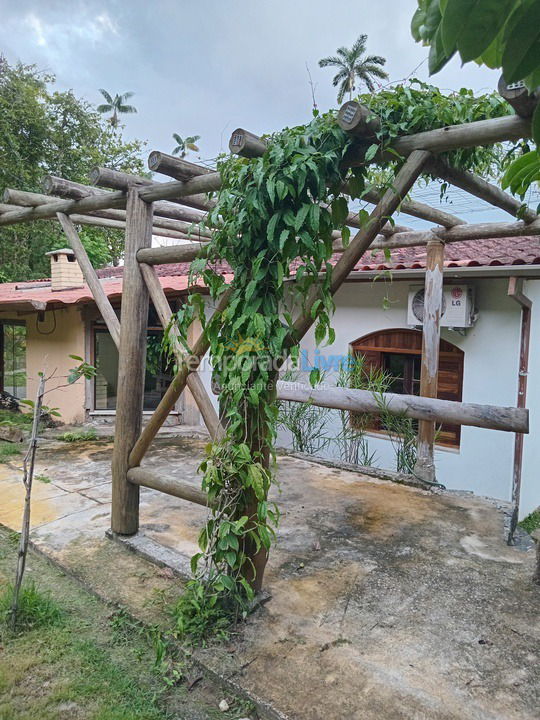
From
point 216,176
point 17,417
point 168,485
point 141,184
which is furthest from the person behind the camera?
point 17,417

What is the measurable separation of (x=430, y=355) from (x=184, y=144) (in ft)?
94.9

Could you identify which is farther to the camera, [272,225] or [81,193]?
[81,193]

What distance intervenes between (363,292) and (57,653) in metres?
5.40

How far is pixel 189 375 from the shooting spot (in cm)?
303

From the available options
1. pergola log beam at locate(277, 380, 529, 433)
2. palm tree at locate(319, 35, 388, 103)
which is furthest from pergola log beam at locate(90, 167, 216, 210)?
palm tree at locate(319, 35, 388, 103)

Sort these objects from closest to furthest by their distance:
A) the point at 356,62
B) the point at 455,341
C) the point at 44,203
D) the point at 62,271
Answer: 1. the point at 44,203
2. the point at 455,341
3. the point at 62,271
4. the point at 356,62

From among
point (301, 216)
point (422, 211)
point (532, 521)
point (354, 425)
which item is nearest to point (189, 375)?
point (301, 216)

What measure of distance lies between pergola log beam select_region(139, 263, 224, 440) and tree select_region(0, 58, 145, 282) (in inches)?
430

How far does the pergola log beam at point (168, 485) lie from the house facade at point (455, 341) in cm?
200

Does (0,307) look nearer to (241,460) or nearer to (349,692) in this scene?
(241,460)

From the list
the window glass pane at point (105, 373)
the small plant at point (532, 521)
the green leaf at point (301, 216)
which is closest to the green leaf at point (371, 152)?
the green leaf at point (301, 216)

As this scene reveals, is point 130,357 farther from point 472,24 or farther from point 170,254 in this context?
point 472,24

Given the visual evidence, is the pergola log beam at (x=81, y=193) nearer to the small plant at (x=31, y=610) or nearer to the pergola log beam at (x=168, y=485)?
the pergola log beam at (x=168, y=485)

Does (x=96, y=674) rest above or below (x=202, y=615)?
below
